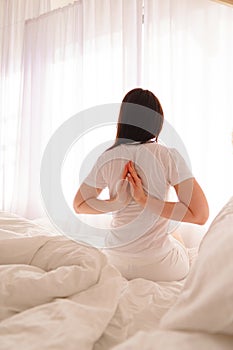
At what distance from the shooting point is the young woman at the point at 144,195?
54.2 inches

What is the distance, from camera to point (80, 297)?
941 mm

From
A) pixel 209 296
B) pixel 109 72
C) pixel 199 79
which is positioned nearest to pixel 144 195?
pixel 209 296

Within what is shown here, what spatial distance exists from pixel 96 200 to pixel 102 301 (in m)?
0.66

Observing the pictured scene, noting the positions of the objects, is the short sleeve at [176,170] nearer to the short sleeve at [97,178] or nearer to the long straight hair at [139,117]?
the long straight hair at [139,117]

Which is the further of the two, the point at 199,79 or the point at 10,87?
the point at 10,87

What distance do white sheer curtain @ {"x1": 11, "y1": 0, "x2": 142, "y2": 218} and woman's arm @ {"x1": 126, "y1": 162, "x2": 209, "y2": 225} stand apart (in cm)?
136

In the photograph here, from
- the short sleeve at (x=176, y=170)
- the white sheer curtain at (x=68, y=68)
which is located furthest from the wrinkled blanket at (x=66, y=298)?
the white sheer curtain at (x=68, y=68)

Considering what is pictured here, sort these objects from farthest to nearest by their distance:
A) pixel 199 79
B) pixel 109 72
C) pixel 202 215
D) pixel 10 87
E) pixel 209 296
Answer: pixel 10 87 → pixel 109 72 → pixel 199 79 → pixel 202 215 → pixel 209 296

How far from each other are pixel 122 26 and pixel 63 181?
1.16 meters

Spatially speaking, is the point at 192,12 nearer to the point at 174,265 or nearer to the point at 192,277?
the point at 174,265

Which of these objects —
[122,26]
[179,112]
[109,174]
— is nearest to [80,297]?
[109,174]

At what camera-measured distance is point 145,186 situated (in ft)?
4.75

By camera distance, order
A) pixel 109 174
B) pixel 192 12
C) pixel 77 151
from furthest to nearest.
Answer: pixel 77 151
pixel 192 12
pixel 109 174

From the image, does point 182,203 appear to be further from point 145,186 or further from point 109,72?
point 109,72
